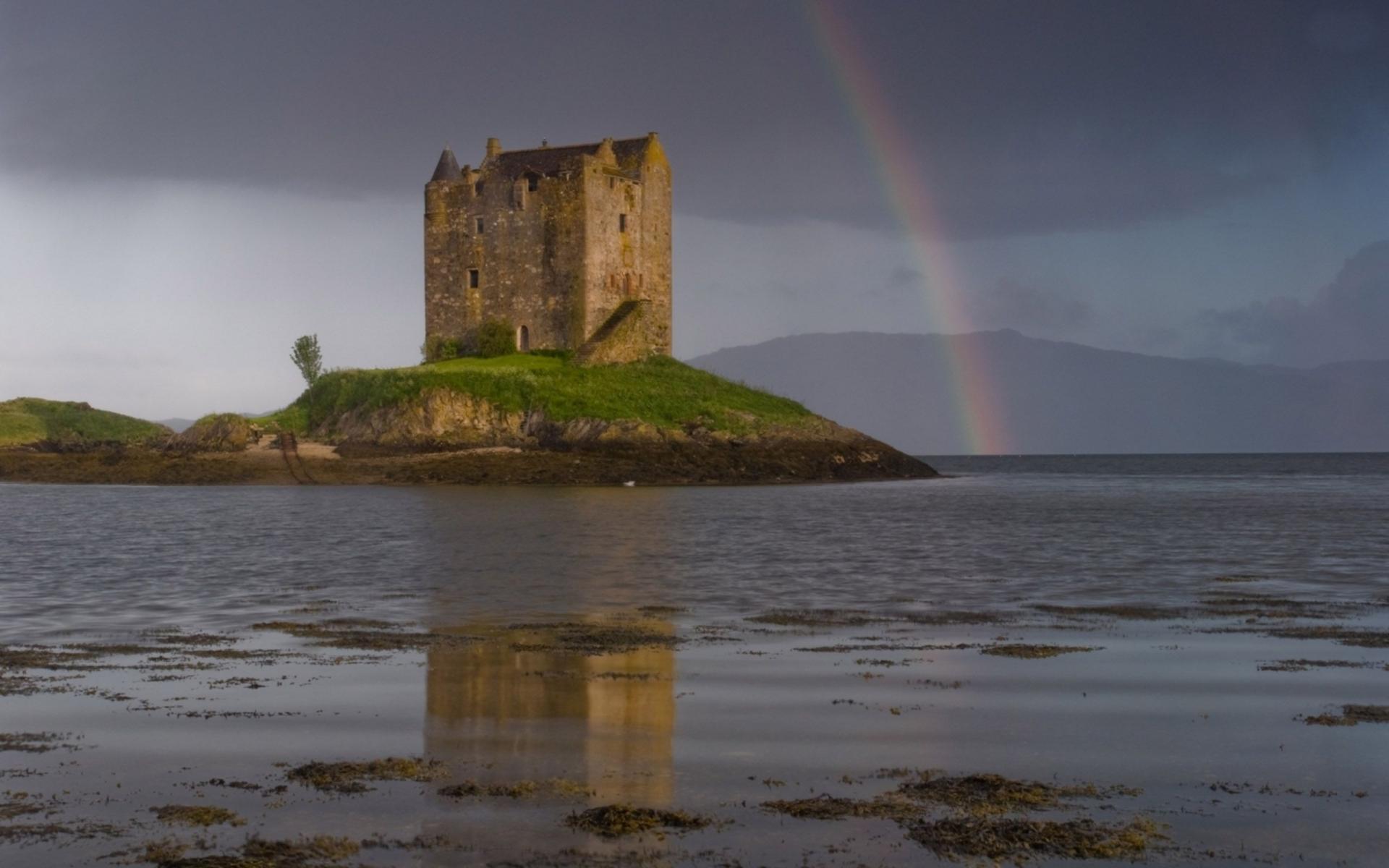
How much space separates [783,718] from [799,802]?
2.47 meters

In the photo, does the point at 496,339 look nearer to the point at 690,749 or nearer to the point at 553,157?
the point at 553,157

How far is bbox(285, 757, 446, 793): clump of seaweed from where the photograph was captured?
8266mm

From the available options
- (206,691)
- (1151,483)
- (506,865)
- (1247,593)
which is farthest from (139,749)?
(1151,483)

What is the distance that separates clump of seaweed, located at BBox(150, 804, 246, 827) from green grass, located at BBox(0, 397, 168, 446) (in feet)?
241

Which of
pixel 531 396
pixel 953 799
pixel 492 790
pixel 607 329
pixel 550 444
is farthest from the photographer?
pixel 607 329

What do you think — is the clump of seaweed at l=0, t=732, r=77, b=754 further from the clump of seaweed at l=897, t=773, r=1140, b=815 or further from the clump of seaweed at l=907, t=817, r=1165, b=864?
the clump of seaweed at l=907, t=817, r=1165, b=864

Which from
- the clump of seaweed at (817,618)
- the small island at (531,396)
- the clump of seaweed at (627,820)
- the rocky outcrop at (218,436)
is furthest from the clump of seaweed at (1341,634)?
the rocky outcrop at (218,436)

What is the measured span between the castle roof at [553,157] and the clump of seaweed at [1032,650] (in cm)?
5872

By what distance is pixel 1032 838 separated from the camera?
7262mm

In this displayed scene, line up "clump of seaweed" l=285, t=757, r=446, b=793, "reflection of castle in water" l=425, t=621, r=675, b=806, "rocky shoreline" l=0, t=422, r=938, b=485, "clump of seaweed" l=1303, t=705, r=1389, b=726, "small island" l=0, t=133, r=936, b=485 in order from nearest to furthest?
"clump of seaweed" l=285, t=757, r=446, b=793
"reflection of castle in water" l=425, t=621, r=675, b=806
"clump of seaweed" l=1303, t=705, r=1389, b=726
"rocky shoreline" l=0, t=422, r=938, b=485
"small island" l=0, t=133, r=936, b=485

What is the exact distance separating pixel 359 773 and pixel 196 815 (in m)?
1.17

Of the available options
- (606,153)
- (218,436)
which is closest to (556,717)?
(218,436)

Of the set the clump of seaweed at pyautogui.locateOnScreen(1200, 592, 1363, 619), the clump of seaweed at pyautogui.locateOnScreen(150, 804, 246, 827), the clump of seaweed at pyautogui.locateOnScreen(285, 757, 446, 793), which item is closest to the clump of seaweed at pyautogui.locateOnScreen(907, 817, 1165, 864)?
the clump of seaweed at pyautogui.locateOnScreen(285, 757, 446, 793)

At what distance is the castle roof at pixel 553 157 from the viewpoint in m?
71.2
